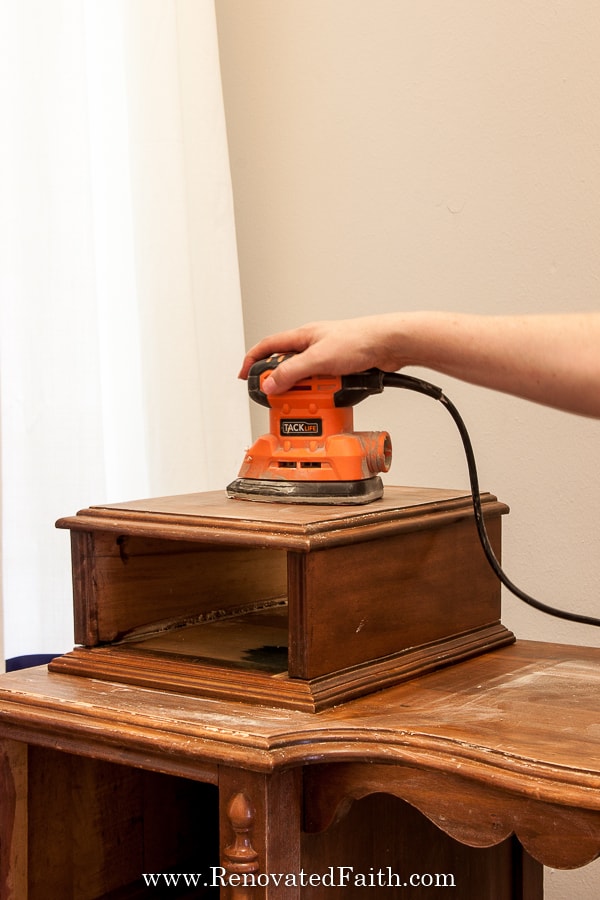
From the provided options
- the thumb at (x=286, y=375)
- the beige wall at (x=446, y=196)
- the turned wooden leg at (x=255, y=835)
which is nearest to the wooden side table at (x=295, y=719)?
the turned wooden leg at (x=255, y=835)

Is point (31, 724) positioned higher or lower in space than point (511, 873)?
higher

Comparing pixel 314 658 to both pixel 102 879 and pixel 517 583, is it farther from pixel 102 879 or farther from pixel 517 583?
pixel 517 583

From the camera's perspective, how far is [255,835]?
0.77m

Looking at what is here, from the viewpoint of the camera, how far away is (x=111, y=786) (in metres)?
1.05

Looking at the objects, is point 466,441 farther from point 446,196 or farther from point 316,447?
point 446,196

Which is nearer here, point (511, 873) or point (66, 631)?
point (511, 873)

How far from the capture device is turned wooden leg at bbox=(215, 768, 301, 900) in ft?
2.49

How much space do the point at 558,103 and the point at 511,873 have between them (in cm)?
101

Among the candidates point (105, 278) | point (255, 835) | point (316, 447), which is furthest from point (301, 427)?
point (105, 278)

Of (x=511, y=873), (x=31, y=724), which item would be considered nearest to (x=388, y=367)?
(x=31, y=724)

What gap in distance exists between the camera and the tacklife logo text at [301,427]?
1.00 metres

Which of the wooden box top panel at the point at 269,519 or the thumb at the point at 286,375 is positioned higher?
the thumb at the point at 286,375

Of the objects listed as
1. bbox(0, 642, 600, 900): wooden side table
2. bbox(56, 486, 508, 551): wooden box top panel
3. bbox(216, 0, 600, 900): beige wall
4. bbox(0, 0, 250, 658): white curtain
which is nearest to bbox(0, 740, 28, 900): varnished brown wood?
bbox(0, 642, 600, 900): wooden side table

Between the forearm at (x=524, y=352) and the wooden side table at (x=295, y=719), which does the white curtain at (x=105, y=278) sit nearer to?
the wooden side table at (x=295, y=719)
